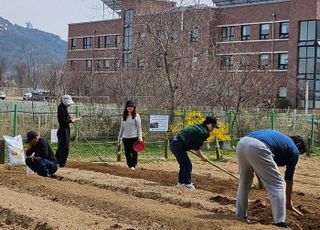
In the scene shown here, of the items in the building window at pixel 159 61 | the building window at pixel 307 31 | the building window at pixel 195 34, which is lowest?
the building window at pixel 159 61

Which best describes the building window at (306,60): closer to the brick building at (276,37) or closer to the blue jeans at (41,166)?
the brick building at (276,37)

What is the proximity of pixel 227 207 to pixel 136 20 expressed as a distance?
64.3 ft

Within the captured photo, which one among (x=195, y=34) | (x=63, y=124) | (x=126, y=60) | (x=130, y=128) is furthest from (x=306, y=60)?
(x=63, y=124)

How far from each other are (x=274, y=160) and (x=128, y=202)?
2.55 meters

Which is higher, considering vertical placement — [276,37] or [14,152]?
[276,37]

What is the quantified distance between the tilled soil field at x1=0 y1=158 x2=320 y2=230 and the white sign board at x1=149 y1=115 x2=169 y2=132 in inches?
325

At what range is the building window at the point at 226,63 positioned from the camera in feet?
110

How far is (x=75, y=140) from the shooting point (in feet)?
67.5

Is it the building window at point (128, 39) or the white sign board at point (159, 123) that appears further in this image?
the building window at point (128, 39)

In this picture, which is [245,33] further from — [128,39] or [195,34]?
[195,34]

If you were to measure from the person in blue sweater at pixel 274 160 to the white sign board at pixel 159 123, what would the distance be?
13882mm

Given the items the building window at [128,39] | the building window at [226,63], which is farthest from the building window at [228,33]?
the building window at [226,63]

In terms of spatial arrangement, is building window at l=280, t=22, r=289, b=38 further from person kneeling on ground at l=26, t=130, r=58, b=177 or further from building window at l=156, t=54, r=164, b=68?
person kneeling on ground at l=26, t=130, r=58, b=177

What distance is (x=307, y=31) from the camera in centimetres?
5372
